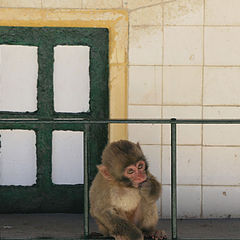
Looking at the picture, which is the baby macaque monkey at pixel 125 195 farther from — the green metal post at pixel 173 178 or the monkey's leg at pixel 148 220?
the green metal post at pixel 173 178

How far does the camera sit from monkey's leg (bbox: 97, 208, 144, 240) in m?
5.33

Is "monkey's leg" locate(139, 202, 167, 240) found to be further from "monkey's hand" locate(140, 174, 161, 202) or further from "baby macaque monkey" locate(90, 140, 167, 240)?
"monkey's hand" locate(140, 174, 161, 202)

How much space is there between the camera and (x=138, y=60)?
6.86 m

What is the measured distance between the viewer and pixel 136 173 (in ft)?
17.5

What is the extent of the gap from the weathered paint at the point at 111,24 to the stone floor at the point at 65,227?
98cm

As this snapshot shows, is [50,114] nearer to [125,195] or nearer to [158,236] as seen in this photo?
[125,195]

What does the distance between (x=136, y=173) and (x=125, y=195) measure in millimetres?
294

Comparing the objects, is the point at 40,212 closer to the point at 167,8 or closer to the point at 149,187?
the point at 149,187

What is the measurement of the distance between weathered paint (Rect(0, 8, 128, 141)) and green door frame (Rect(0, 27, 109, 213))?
0.30ft

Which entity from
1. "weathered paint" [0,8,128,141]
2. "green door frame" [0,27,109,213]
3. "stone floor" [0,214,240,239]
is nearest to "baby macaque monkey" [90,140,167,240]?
"stone floor" [0,214,240,239]

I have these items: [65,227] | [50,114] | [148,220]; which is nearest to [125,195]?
[148,220]

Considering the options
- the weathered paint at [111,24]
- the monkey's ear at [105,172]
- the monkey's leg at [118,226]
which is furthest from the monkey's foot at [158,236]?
the weathered paint at [111,24]

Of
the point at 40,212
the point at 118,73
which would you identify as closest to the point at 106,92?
the point at 118,73

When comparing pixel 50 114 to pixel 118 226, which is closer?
pixel 118 226
